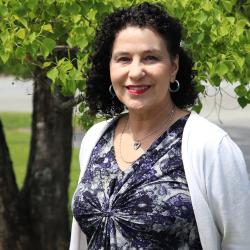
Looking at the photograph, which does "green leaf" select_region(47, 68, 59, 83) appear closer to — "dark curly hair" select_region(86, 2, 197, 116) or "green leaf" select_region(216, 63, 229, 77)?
"green leaf" select_region(216, 63, 229, 77)

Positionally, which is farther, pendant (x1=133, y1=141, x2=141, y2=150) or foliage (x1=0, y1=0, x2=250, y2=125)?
foliage (x1=0, y1=0, x2=250, y2=125)

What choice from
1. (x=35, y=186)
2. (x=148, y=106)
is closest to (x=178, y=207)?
(x=148, y=106)

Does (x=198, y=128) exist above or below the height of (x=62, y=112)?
below

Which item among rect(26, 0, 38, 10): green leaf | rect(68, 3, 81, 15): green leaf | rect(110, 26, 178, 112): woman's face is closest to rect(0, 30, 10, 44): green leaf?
rect(26, 0, 38, 10): green leaf

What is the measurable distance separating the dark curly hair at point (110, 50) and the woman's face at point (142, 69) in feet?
0.13

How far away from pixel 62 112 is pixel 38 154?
21.7 inches

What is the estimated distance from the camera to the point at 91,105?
3.44m

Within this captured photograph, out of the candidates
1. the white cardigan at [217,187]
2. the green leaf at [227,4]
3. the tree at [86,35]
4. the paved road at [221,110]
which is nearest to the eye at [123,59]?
the white cardigan at [217,187]

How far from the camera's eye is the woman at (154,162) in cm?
289

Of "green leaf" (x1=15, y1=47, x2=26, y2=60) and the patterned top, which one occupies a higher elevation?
"green leaf" (x1=15, y1=47, x2=26, y2=60)

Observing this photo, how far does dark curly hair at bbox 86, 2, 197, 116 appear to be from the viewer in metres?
3.09

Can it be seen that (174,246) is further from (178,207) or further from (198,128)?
(198,128)

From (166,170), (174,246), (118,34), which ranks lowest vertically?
(174,246)

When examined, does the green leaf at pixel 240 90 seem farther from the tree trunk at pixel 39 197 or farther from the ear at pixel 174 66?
the tree trunk at pixel 39 197
